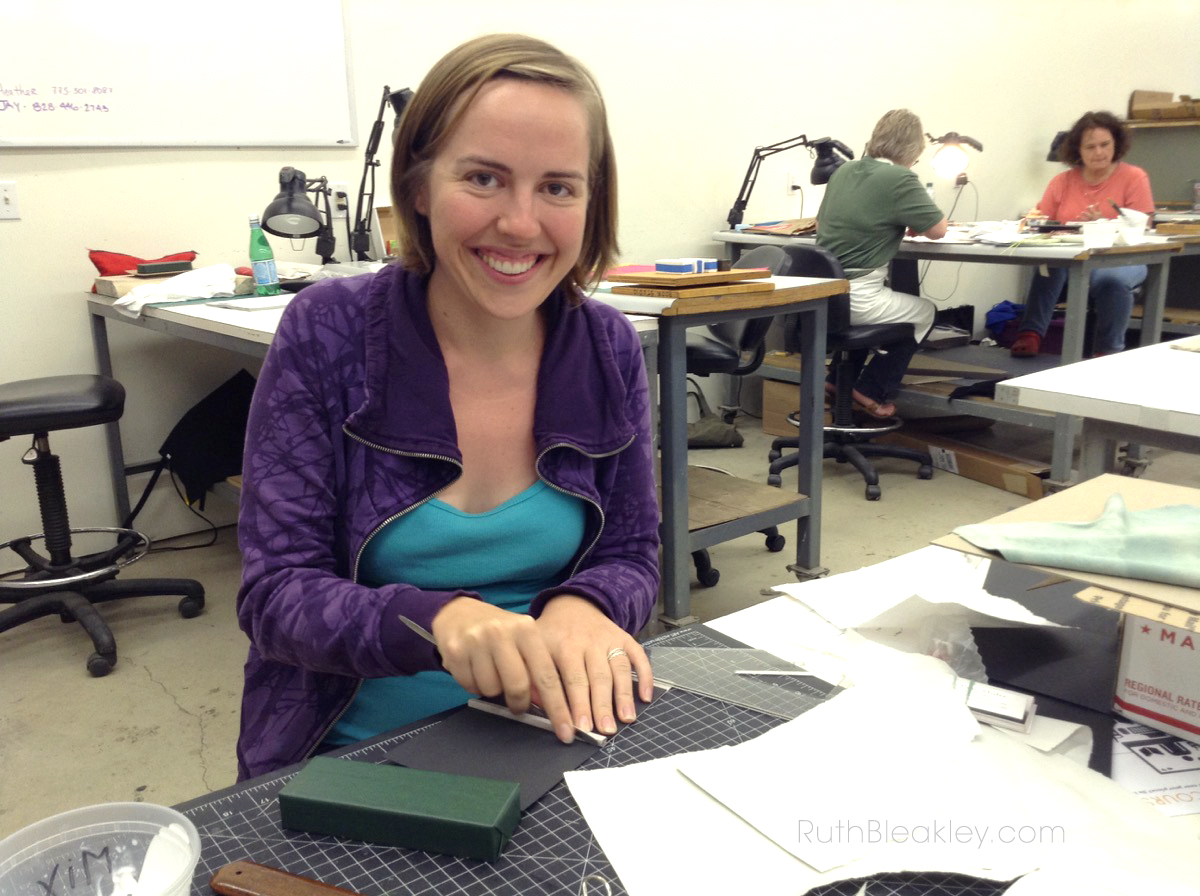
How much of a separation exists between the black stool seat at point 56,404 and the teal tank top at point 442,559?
1.70 metres

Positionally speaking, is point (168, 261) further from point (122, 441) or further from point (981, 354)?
point (981, 354)

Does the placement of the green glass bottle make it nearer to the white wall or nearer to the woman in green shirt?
the white wall

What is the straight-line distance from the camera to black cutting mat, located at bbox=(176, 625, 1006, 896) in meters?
0.56

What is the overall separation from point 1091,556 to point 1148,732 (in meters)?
0.14

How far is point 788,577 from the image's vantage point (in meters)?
2.77

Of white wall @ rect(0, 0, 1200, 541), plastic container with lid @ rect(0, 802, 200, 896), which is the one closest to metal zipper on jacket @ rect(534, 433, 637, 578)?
plastic container with lid @ rect(0, 802, 200, 896)

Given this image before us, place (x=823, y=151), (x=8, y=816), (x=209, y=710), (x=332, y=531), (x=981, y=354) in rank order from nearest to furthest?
(x=332, y=531) → (x=8, y=816) → (x=209, y=710) → (x=823, y=151) → (x=981, y=354)

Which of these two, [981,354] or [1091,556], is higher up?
[1091,556]

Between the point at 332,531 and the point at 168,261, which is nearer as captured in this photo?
the point at 332,531

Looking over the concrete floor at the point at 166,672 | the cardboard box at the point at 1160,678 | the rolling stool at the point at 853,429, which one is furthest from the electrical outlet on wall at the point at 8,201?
the cardboard box at the point at 1160,678

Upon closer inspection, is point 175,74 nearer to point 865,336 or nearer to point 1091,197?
point 865,336

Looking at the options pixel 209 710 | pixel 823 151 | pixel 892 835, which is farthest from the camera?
pixel 823 151

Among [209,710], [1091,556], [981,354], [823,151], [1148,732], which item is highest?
[823,151]

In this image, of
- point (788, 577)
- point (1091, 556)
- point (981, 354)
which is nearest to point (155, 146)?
point (788, 577)
